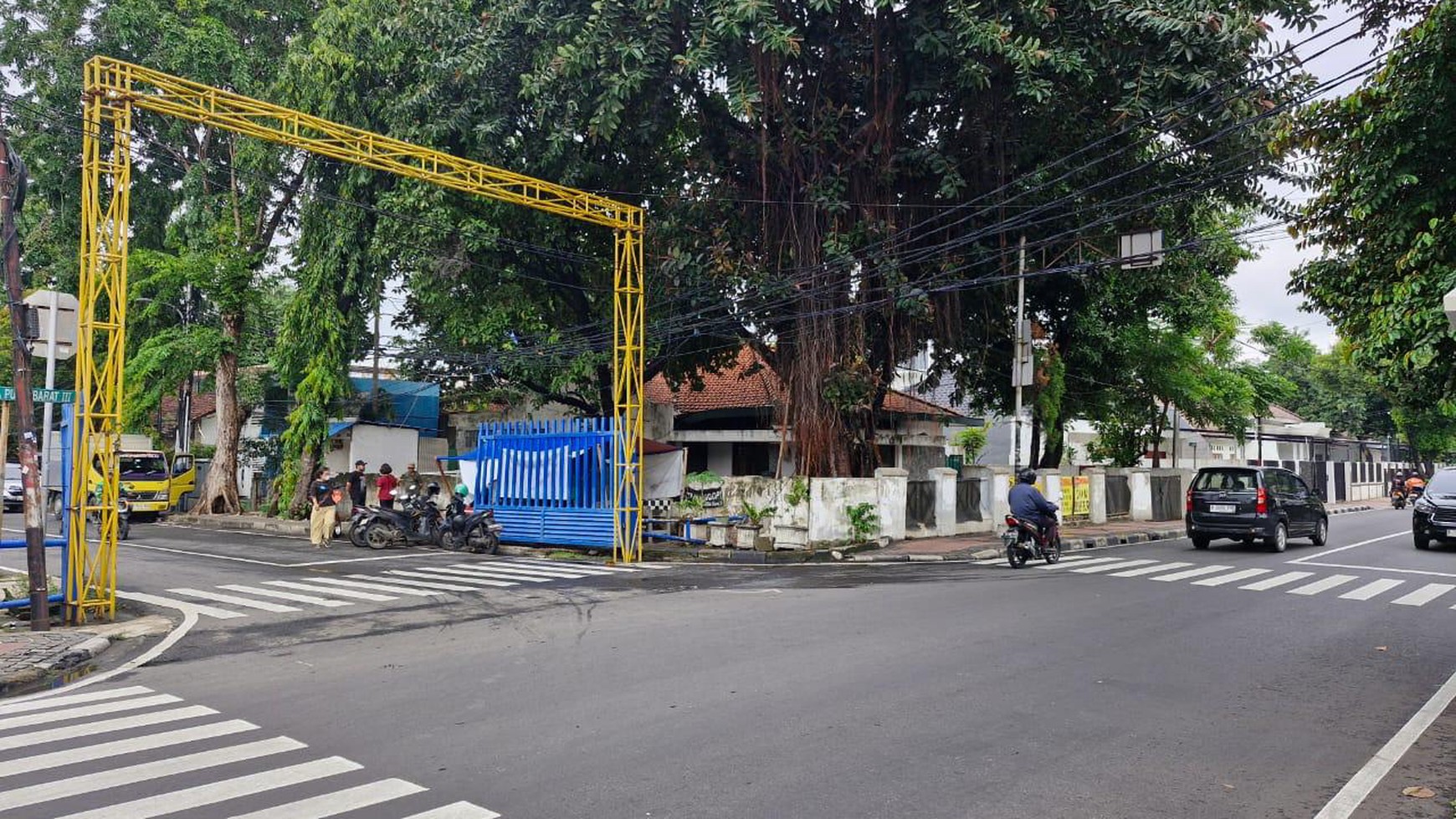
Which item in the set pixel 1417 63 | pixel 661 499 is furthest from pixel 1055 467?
pixel 1417 63

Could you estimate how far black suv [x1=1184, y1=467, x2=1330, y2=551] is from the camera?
17.1 meters

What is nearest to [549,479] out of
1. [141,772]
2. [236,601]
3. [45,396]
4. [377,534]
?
[377,534]

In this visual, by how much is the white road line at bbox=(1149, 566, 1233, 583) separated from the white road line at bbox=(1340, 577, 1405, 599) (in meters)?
1.90

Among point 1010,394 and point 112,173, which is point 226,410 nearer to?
point 112,173

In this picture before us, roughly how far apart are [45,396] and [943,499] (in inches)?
640

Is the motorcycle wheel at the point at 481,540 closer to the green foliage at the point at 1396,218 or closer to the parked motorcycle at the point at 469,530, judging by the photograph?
Answer: the parked motorcycle at the point at 469,530

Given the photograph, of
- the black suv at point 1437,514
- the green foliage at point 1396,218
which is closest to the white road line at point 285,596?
the green foliage at point 1396,218

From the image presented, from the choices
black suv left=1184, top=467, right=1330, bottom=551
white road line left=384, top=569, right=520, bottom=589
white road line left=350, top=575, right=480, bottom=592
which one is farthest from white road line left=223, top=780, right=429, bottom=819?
black suv left=1184, top=467, right=1330, bottom=551

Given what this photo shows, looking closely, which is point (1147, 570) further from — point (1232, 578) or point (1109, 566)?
point (1232, 578)

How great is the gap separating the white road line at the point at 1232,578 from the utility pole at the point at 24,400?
13419 mm

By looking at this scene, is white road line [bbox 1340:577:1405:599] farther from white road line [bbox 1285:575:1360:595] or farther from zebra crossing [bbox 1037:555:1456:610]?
white road line [bbox 1285:575:1360:595]

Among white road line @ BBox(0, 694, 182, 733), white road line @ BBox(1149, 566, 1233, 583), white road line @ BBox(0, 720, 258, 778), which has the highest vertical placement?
white road line @ BBox(1149, 566, 1233, 583)

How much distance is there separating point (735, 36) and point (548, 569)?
9252 mm

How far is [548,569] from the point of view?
49.1 feet
